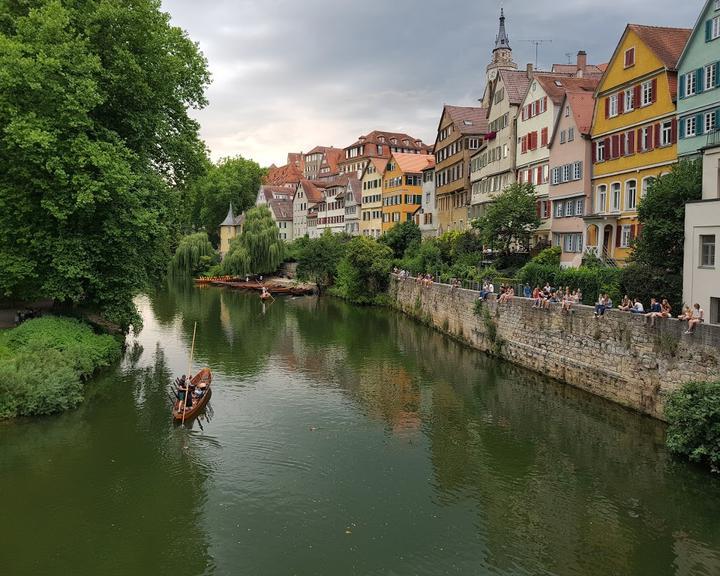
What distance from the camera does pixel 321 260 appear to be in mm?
63219

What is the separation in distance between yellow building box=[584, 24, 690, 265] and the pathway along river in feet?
38.5

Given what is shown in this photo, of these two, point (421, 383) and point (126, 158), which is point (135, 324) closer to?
point (126, 158)

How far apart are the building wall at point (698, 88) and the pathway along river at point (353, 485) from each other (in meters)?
12.2

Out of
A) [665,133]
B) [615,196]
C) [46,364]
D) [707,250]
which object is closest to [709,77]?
[665,133]

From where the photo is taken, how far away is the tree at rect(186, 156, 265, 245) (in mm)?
102562

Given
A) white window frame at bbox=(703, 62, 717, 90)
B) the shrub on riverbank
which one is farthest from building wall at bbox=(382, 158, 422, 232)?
the shrub on riverbank

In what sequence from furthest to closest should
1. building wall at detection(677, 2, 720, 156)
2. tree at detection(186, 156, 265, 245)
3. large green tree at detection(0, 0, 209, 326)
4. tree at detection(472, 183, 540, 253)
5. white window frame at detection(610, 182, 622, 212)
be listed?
tree at detection(186, 156, 265, 245) → tree at detection(472, 183, 540, 253) → white window frame at detection(610, 182, 622, 212) → building wall at detection(677, 2, 720, 156) → large green tree at detection(0, 0, 209, 326)

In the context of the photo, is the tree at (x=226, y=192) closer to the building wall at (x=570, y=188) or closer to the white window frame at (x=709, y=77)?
the building wall at (x=570, y=188)

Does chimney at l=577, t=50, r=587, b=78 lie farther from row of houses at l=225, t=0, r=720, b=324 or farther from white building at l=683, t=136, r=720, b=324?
white building at l=683, t=136, r=720, b=324

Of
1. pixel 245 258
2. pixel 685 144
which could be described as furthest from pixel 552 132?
pixel 245 258

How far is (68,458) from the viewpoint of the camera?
634 inches

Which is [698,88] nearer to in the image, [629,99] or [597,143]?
[629,99]

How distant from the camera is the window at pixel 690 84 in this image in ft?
86.2

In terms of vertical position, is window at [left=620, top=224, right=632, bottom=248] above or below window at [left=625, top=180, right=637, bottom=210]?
below
